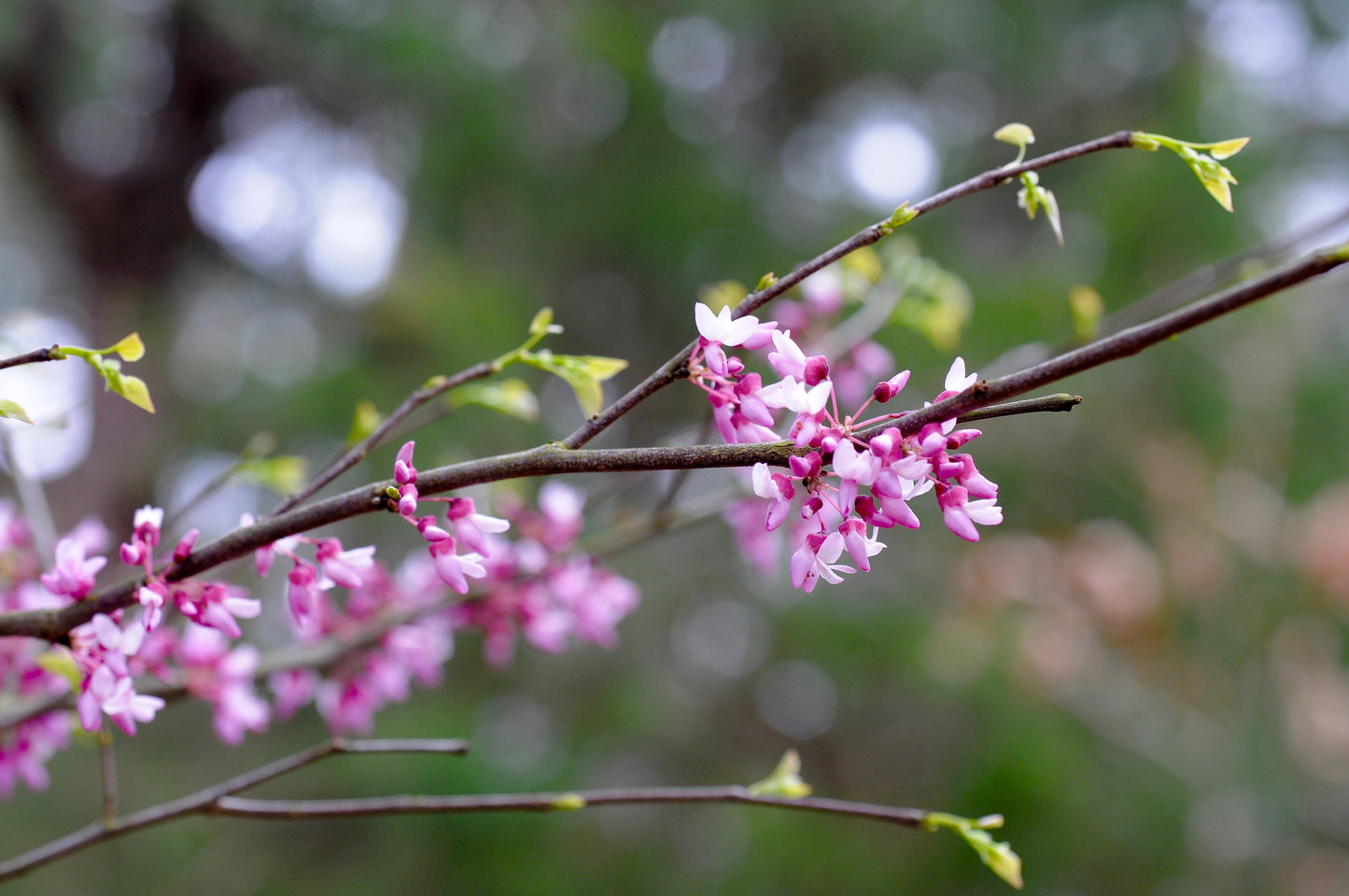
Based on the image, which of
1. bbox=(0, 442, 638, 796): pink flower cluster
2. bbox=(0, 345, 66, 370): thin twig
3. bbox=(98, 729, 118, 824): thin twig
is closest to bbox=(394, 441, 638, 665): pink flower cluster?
bbox=(0, 442, 638, 796): pink flower cluster

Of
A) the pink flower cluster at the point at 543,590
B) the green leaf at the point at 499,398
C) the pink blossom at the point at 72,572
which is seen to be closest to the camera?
the pink blossom at the point at 72,572

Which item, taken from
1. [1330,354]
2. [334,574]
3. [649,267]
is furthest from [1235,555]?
A: [334,574]

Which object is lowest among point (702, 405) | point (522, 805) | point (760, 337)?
point (702, 405)

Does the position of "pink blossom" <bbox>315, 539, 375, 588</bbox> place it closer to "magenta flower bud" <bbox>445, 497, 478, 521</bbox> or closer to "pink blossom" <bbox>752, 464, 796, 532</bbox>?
"magenta flower bud" <bbox>445, 497, 478, 521</bbox>

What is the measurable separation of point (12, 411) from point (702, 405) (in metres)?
1.74

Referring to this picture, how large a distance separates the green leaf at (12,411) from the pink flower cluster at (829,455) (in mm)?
243

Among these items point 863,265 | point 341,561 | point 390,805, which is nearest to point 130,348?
point 341,561

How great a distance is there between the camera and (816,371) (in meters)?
0.32

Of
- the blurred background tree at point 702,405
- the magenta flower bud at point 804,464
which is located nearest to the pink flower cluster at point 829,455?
the magenta flower bud at point 804,464

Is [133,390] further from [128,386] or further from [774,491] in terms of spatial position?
[774,491]

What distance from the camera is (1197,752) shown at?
1575 mm

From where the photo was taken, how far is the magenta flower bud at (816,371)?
1.05ft

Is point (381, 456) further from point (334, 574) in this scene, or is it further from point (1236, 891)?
point (1236, 891)

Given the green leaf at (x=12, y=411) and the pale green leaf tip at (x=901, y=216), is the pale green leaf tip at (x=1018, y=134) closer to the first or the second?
the pale green leaf tip at (x=901, y=216)
